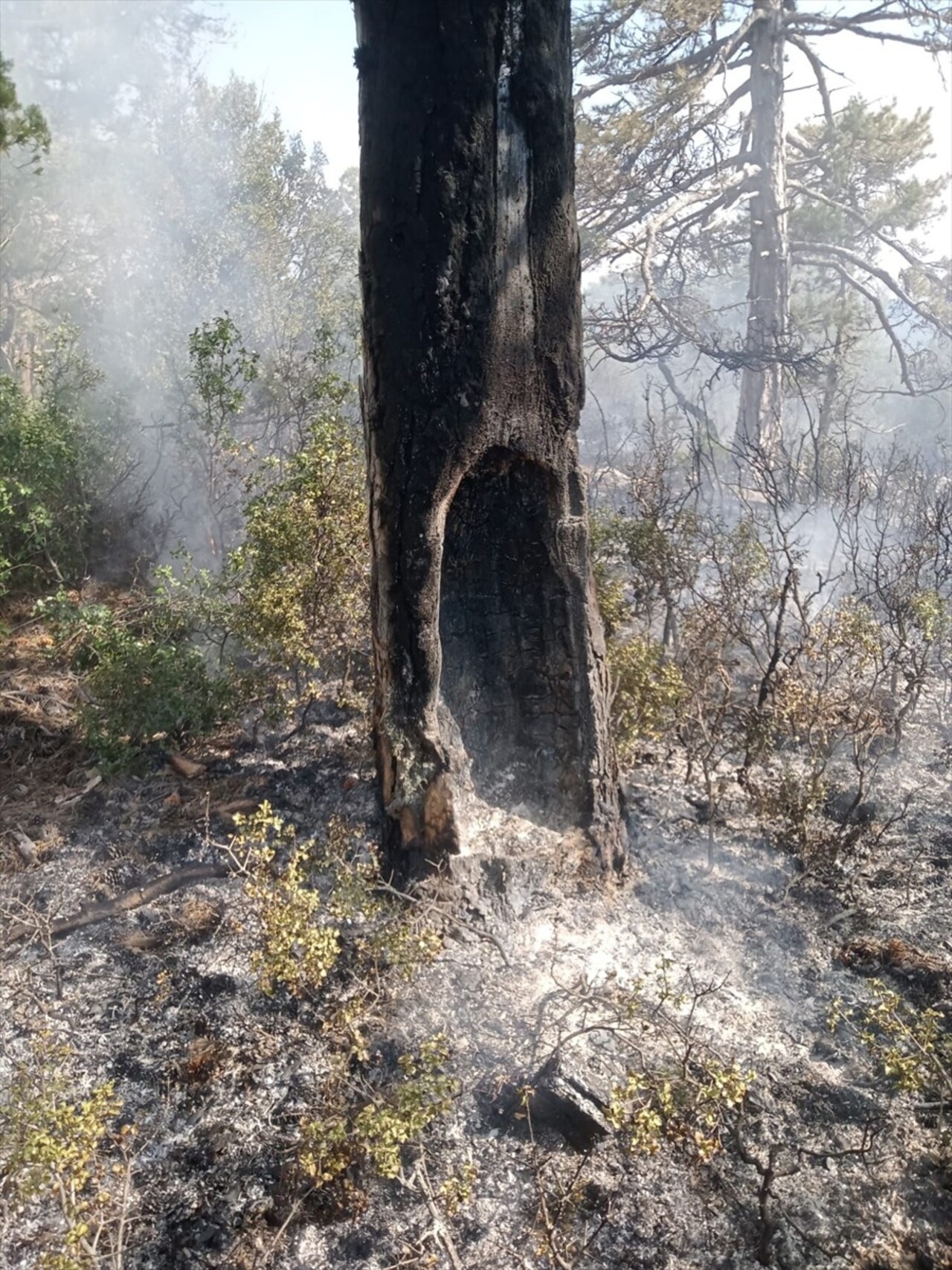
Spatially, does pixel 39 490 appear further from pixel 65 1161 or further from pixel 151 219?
pixel 151 219

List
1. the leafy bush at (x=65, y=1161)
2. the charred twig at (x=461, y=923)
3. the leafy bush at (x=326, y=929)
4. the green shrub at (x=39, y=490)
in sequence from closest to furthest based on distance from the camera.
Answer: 1. the leafy bush at (x=65, y=1161)
2. the leafy bush at (x=326, y=929)
3. the charred twig at (x=461, y=923)
4. the green shrub at (x=39, y=490)

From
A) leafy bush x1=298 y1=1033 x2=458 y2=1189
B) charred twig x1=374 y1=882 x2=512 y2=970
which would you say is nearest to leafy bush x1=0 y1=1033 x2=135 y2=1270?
leafy bush x1=298 y1=1033 x2=458 y2=1189

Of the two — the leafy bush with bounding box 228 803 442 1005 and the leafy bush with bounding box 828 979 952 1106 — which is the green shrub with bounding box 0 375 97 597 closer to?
the leafy bush with bounding box 228 803 442 1005

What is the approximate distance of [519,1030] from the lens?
3205 mm

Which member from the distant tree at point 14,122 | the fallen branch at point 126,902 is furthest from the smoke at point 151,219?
the fallen branch at point 126,902

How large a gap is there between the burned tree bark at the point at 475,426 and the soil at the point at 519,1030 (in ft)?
1.27

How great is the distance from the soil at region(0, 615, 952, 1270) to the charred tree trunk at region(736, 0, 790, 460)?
778 centimetres

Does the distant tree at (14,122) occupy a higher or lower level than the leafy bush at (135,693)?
higher

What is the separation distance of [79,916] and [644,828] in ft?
9.03

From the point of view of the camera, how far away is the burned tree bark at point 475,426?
2.88 metres

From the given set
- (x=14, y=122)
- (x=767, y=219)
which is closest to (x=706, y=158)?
(x=767, y=219)

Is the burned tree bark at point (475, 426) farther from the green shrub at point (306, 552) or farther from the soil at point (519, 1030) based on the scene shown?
the green shrub at point (306, 552)

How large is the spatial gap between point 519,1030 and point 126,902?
77.6 inches

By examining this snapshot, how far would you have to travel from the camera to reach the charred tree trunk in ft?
35.2
